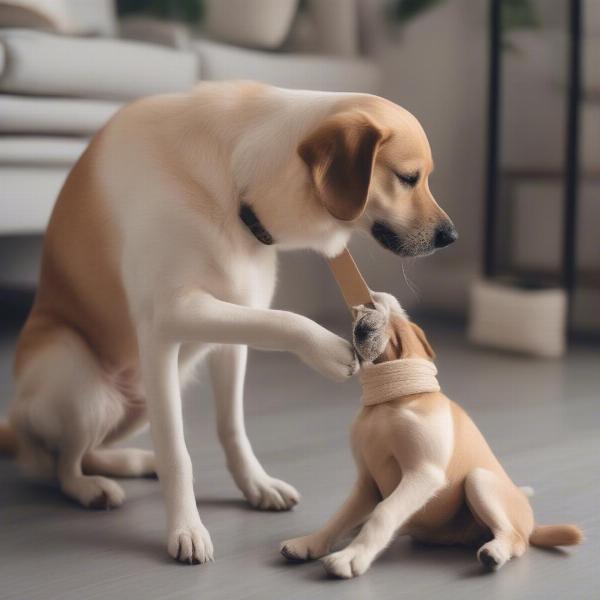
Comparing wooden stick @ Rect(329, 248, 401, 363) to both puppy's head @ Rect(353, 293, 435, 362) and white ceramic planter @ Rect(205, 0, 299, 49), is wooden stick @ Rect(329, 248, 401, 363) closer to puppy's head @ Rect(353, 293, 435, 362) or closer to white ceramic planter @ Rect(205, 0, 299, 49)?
puppy's head @ Rect(353, 293, 435, 362)

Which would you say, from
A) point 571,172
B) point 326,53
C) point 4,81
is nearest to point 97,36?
point 4,81

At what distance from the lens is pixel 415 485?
1224mm

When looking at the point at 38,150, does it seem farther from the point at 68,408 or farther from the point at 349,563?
the point at 349,563

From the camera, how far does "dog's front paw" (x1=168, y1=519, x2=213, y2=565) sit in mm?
1284

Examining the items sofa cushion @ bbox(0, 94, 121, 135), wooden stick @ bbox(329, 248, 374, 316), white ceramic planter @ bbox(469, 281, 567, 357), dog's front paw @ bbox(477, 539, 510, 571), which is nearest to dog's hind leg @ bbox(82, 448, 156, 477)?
wooden stick @ bbox(329, 248, 374, 316)

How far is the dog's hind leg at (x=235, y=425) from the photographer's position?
1532 mm

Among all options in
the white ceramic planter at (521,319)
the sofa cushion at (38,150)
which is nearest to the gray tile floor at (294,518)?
the white ceramic planter at (521,319)

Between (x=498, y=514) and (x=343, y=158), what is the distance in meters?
0.49

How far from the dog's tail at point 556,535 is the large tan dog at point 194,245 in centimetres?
36

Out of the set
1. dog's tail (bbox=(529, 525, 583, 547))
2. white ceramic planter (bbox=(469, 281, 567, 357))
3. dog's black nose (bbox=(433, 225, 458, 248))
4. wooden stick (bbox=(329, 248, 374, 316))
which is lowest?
white ceramic planter (bbox=(469, 281, 567, 357))

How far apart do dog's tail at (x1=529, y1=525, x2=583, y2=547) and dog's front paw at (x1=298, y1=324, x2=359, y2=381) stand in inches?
13.7

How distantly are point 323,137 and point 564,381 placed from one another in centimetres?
144

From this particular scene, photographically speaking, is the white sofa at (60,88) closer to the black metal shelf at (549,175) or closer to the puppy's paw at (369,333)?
A: the black metal shelf at (549,175)

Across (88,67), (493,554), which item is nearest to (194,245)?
(493,554)
